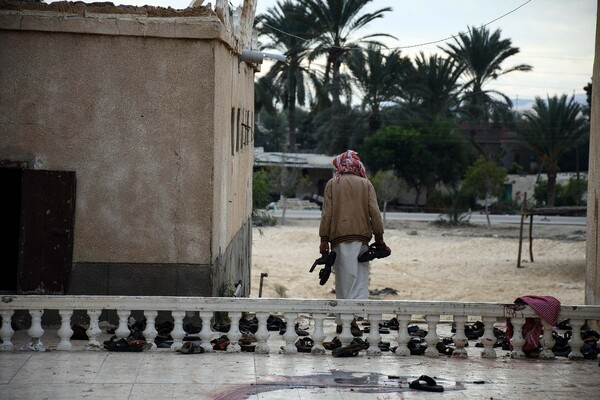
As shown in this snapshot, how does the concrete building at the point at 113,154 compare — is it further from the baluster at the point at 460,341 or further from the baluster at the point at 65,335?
the baluster at the point at 460,341

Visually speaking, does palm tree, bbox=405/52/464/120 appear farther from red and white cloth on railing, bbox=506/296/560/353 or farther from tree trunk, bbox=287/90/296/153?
red and white cloth on railing, bbox=506/296/560/353

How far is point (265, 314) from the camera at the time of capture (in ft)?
28.2

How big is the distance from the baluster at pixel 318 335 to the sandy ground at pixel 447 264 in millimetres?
→ 10562

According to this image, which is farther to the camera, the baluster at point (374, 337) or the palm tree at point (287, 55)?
the palm tree at point (287, 55)

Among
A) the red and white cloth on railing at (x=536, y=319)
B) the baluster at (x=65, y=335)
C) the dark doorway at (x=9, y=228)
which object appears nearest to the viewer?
the baluster at (x=65, y=335)

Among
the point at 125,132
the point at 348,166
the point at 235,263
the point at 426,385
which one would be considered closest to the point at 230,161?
the point at 235,263

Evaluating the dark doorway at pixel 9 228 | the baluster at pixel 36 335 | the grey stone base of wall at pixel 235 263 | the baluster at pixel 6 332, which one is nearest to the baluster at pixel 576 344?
the grey stone base of wall at pixel 235 263

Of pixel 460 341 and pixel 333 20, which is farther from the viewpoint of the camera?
pixel 333 20

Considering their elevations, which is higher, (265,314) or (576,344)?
(265,314)

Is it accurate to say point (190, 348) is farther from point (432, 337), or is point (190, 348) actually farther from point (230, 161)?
point (230, 161)

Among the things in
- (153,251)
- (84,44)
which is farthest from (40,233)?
(84,44)

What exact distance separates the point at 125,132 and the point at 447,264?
18.4 meters

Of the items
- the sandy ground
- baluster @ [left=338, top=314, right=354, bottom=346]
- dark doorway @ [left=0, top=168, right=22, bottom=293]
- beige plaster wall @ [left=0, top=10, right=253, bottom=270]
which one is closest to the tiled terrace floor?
baluster @ [left=338, top=314, right=354, bottom=346]

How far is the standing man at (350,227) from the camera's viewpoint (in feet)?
34.0
